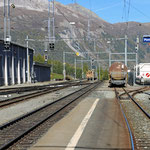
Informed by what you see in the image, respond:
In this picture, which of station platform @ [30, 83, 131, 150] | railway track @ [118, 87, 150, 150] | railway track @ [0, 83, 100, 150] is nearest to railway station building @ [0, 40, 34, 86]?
railway track @ [0, 83, 100, 150]

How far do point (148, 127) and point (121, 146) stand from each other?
3.29 m

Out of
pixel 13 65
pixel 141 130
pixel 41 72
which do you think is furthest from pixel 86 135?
pixel 41 72

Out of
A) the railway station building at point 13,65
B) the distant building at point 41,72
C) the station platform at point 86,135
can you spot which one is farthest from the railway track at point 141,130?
the distant building at point 41,72

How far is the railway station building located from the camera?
54594mm

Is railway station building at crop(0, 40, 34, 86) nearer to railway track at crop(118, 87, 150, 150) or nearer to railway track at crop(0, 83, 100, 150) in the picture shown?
railway track at crop(0, 83, 100, 150)

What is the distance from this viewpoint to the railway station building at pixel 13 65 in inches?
2149

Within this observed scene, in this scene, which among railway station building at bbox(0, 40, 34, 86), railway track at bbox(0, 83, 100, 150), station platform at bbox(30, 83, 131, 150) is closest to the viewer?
station platform at bbox(30, 83, 131, 150)

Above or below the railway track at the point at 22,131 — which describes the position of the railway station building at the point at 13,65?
above

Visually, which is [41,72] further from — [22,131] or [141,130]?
[141,130]

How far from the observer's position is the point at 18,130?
402 inches

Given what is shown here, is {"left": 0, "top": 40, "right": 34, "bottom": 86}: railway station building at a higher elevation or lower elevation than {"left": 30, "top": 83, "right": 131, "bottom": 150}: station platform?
higher

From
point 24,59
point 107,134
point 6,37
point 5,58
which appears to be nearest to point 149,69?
point 6,37

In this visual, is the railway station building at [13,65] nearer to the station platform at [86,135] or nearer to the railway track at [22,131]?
the railway track at [22,131]

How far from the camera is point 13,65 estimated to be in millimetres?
59531
